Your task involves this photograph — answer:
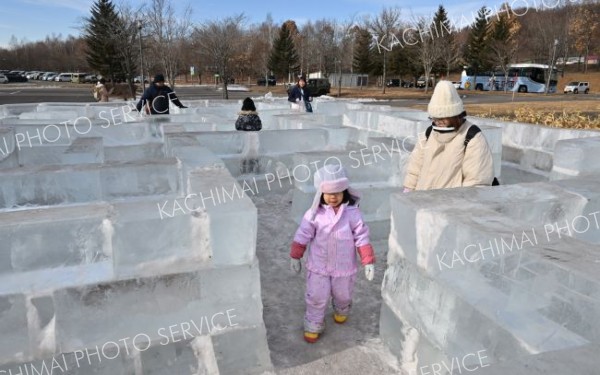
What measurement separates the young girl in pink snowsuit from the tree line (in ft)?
85.9

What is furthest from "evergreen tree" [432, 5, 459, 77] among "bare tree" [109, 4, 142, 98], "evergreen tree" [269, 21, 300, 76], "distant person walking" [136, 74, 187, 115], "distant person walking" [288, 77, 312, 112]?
"distant person walking" [136, 74, 187, 115]

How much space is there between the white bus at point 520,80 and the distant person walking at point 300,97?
35822 mm

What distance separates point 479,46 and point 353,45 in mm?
15459

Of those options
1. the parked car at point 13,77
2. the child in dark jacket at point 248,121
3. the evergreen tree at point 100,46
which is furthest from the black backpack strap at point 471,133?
the parked car at point 13,77

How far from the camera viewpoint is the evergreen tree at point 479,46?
2146 inches

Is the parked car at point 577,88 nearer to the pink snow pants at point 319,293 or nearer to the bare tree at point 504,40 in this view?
the bare tree at point 504,40

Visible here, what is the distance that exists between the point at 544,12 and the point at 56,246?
5958cm

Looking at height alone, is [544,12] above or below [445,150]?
above

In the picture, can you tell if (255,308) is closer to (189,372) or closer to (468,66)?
(189,372)

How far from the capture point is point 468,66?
2243 inches

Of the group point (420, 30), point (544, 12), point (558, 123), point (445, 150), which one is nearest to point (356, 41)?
point (420, 30)

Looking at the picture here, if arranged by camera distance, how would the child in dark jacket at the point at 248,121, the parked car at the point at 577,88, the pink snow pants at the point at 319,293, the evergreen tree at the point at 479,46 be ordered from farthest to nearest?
the evergreen tree at the point at 479,46
the parked car at the point at 577,88
the child in dark jacket at the point at 248,121
the pink snow pants at the point at 319,293

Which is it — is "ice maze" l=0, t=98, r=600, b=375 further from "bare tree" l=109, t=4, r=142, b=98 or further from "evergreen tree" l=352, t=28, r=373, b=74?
"evergreen tree" l=352, t=28, r=373, b=74

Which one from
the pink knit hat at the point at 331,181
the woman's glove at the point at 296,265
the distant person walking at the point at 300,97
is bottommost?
the woman's glove at the point at 296,265
